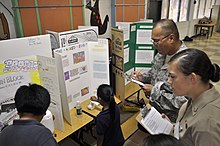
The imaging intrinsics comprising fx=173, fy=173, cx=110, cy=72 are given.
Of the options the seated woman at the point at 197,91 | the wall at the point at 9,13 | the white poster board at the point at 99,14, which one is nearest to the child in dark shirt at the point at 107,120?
the seated woman at the point at 197,91

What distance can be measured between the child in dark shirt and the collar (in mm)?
710

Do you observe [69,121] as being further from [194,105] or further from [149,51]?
[149,51]

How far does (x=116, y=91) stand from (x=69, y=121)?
3.31ft

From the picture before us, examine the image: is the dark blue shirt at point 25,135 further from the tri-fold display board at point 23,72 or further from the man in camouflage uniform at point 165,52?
the man in camouflage uniform at point 165,52

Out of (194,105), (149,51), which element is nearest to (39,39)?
(194,105)

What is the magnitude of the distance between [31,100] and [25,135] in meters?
0.20

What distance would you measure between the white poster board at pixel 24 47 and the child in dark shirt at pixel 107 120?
673 mm

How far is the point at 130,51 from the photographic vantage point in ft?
8.67

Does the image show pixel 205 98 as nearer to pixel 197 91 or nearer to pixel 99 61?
pixel 197 91

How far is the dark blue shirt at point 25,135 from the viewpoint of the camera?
3.07 ft

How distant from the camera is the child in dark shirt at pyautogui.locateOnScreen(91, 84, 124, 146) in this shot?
150cm

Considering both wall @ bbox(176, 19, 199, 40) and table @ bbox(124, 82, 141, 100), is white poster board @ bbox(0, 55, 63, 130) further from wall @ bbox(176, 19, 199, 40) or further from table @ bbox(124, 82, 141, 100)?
wall @ bbox(176, 19, 199, 40)

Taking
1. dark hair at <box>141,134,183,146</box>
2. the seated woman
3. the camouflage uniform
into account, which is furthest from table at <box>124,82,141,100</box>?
dark hair at <box>141,134,183,146</box>

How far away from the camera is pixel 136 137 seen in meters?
2.47
